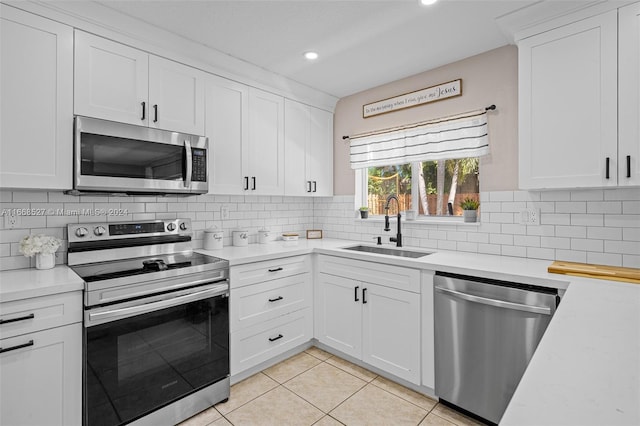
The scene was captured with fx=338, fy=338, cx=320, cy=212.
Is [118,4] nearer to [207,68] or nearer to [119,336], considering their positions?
[207,68]

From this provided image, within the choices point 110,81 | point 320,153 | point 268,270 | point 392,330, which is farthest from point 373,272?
point 110,81

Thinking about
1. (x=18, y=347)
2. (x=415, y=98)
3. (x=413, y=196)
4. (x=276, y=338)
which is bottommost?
(x=276, y=338)

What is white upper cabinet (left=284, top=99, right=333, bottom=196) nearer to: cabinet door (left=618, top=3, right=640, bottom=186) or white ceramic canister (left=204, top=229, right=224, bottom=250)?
white ceramic canister (left=204, top=229, right=224, bottom=250)

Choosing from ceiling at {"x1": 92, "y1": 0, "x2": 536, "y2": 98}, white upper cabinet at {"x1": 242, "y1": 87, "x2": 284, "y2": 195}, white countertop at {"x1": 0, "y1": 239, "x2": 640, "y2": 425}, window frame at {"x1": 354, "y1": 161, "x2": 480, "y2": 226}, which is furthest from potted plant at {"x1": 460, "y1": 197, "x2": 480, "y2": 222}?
white upper cabinet at {"x1": 242, "y1": 87, "x2": 284, "y2": 195}

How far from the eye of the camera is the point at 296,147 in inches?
132

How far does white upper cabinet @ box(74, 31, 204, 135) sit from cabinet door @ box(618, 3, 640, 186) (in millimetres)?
2648

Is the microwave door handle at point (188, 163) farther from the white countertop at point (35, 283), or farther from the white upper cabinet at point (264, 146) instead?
the white countertop at point (35, 283)

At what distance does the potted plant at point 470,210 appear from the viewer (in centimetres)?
273

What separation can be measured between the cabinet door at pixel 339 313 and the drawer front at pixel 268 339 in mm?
135

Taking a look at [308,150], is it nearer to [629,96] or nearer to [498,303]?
[498,303]

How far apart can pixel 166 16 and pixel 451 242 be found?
104 inches

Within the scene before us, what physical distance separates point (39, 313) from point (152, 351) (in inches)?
23.5

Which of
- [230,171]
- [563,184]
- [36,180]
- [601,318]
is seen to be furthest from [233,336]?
[563,184]

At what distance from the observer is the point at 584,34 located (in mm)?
1941
